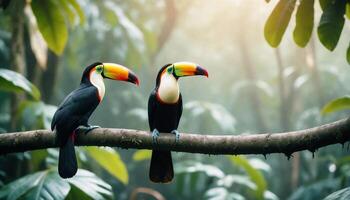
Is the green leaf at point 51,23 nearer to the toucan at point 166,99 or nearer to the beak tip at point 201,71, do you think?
the toucan at point 166,99

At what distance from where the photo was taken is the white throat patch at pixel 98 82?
262 cm

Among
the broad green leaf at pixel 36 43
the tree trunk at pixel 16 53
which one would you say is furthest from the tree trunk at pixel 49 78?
the tree trunk at pixel 16 53

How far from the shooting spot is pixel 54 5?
290cm

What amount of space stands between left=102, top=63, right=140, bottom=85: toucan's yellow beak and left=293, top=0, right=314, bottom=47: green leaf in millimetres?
995

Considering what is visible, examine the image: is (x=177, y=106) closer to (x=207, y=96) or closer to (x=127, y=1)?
(x=127, y=1)

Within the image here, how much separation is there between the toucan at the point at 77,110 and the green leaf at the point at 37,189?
0.53 m

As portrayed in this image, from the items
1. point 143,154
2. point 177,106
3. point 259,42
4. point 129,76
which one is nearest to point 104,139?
point 129,76

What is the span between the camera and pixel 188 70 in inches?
108

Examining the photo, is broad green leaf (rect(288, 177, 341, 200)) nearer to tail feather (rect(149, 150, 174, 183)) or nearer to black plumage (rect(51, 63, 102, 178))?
tail feather (rect(149, 150, 174, 183))

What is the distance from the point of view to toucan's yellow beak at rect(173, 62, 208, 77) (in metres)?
2.71

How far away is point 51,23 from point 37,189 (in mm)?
1052

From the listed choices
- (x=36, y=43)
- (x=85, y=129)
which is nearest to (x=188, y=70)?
(x=85, y=129)

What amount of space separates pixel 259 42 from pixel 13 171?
559 centimetres

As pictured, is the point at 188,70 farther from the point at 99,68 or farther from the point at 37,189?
the point at 37,189
